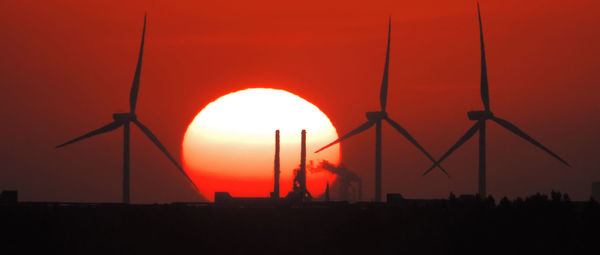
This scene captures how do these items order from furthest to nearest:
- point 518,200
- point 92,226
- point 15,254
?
point 518,200 → point 92,226 → point 15,254

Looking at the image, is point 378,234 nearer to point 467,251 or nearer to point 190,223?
point 467,251

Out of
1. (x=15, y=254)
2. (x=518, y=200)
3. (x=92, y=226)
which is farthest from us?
(x=518, y=200)

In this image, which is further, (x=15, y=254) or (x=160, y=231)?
(x=160, y=231)

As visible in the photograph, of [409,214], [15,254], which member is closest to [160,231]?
[15,254]

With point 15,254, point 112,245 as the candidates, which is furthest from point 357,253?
point 15,254

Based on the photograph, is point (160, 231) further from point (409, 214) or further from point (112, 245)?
point (409, 214)

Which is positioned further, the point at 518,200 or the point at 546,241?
the point at 518,200
